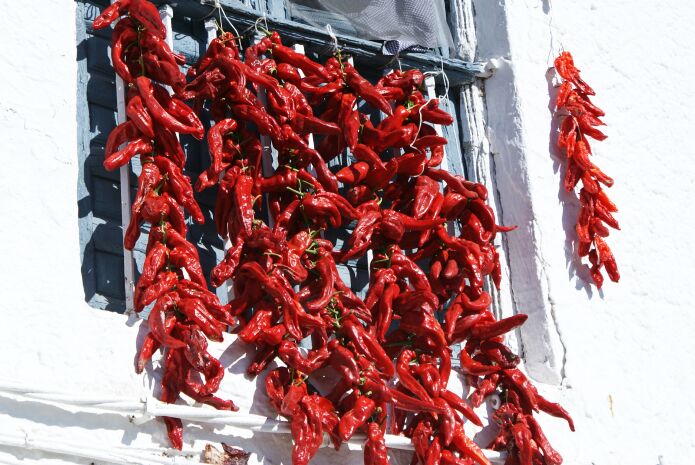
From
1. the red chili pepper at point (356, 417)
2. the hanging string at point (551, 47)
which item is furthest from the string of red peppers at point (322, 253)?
the hanging string at point (551, 47)

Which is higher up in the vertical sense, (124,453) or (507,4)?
(507,4)

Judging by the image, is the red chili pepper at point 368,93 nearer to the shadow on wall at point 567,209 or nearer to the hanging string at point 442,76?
the hanging string at point 442,76

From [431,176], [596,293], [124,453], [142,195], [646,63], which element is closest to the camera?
[124,453]

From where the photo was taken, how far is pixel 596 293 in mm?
4426

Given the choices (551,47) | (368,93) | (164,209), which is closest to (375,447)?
(164,209)

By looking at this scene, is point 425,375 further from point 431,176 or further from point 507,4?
point 507,4

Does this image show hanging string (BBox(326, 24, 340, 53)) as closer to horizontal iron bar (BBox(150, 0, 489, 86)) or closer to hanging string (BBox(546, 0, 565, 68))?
horizontal iron bar (BBox(150, 0, 489, 86))

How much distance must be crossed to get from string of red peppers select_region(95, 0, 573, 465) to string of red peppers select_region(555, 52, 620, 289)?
48 centimetres

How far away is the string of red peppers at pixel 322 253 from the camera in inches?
134

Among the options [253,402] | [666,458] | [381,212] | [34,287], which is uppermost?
[381,212]

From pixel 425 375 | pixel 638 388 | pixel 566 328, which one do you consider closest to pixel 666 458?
pixel 638 388

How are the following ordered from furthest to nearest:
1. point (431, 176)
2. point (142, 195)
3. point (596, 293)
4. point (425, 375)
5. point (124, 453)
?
point (596, 293)
point (431, 176)
point (425, 375)
point (142, 195)
point (124, 453)

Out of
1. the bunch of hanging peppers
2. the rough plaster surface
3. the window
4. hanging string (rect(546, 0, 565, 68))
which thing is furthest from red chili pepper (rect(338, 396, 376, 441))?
hanging string (rect(546, 0, 565, 68))

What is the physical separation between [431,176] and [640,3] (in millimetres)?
1660
